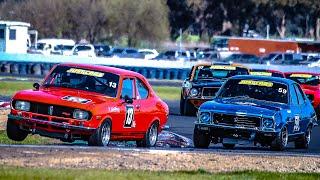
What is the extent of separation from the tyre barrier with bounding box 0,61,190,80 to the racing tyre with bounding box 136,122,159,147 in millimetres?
42008

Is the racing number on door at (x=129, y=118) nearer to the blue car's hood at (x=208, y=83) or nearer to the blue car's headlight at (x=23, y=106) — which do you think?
the blue car's headlight at (x=23, y=106)

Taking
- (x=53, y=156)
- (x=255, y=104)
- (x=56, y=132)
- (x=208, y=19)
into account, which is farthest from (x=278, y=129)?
(x=208, y=19)

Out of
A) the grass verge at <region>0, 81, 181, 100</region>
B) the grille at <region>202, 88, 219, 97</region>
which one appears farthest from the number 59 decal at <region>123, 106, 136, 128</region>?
the grass verge at <region>0, 81, 181, 100</region>

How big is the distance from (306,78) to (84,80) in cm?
1471

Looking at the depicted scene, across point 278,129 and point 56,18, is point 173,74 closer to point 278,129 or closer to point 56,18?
point 56,18

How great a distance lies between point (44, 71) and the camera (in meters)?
61.8

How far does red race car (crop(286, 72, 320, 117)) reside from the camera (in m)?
29.5

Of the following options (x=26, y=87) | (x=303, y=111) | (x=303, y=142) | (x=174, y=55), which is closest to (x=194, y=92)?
(x=303, y=142)

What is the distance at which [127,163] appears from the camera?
13812 mm

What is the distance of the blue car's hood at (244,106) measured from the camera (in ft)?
57.9

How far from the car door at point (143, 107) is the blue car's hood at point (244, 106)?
992 mm

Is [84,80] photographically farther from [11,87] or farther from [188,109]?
[11,87]

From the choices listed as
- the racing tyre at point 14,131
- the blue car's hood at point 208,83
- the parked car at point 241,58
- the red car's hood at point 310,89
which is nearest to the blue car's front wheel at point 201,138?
the racing tyre at point 14,131

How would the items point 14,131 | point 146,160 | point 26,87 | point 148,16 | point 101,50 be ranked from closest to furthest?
point 146,160 < point 14,131 < point 26,87 < point 101,50 < point 148,16
